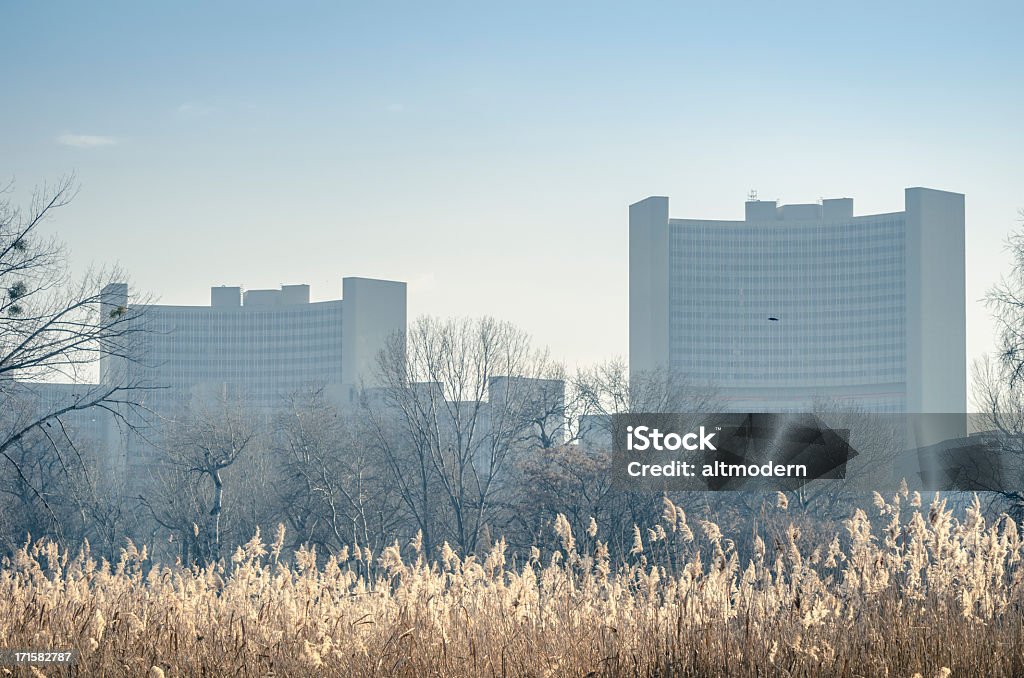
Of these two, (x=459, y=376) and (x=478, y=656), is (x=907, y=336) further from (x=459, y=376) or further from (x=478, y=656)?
(x=478, y=656)

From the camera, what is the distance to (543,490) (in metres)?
44.7

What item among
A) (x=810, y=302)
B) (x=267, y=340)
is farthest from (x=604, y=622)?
(x=267, y=340)

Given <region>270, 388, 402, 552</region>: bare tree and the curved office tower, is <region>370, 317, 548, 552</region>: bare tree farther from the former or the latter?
the curved office tower

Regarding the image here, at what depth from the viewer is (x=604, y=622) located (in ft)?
27.6

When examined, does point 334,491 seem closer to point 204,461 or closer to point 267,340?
point 204,461

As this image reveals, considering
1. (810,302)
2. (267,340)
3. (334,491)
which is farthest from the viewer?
(267,340)

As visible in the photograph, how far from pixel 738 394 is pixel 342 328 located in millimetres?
54538

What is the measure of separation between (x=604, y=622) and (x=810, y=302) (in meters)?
150

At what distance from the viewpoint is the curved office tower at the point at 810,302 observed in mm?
149625

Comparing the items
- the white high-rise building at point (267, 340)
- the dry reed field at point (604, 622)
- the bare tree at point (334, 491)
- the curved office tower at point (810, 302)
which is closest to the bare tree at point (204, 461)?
the bare tree at point (334, 491)

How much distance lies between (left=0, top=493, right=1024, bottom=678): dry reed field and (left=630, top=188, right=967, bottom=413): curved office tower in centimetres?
13929

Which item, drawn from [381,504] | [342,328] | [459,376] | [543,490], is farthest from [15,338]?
[342,328]

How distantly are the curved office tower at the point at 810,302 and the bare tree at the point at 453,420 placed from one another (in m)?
87.4

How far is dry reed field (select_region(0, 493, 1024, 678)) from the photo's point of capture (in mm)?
7684
